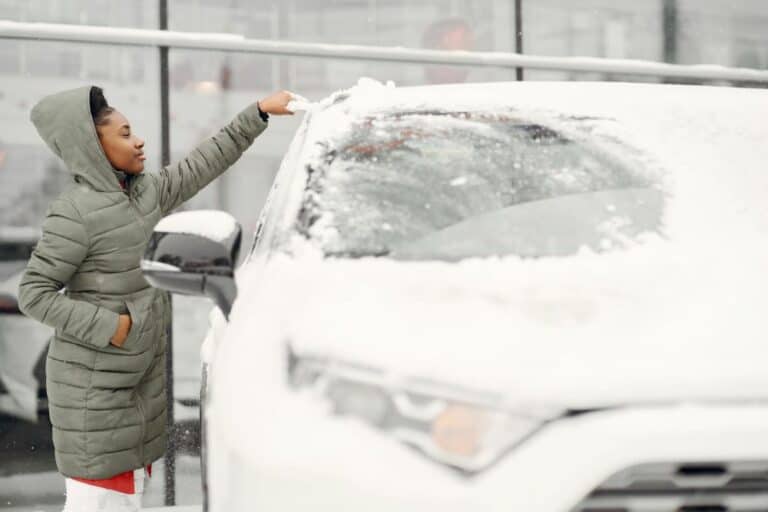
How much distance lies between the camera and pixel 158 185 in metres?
3.41

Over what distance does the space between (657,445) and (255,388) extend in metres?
0.67

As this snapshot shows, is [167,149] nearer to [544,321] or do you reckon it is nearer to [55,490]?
[55,490]

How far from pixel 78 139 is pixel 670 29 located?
4967mm

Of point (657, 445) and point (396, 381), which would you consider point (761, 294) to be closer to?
point (657, 445)

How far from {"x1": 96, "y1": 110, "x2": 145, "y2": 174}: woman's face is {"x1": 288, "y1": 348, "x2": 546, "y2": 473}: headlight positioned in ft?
5.94

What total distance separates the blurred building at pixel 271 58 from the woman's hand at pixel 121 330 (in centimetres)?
289

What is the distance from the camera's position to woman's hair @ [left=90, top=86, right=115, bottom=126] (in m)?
3.23

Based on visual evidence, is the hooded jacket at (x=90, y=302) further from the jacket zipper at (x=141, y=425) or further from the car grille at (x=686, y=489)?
the car grille at (x=686, y=489)

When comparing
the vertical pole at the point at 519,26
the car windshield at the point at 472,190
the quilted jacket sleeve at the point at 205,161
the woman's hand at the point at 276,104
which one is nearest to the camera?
the car windshield at the point at 472,190

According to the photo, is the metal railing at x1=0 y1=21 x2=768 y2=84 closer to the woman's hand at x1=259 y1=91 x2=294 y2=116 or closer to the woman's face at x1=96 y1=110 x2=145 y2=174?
the woman's hand at x1=259 y1=91 x2=294 y2=116

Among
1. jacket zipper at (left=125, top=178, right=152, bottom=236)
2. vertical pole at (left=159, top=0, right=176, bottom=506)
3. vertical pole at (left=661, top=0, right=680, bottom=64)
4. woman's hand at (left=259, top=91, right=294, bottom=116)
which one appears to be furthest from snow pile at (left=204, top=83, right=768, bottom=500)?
vertical pole at (left=661, top=0, right=680, bottom=64)

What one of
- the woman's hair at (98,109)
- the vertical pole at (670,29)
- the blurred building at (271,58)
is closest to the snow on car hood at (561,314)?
the woman's hair at (98,109)

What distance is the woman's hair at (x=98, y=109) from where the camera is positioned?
127 inches

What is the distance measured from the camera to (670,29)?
6.87 m
